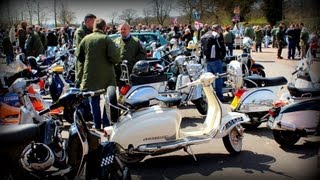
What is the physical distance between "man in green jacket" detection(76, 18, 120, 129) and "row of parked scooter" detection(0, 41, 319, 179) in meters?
0.47

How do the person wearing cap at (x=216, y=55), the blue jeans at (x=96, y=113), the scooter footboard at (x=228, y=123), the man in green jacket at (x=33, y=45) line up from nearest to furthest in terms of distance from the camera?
the scooter footboard at (x=228, y=123) < the blue jeans at (x=96, y=113) < the person wearing cap at (x=216, y=55) < the man in green jacket at (x=33, y=45)

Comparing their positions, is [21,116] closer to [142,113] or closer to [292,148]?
[142,113]

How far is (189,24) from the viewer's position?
23.7m

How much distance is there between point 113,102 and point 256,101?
273 centimetres

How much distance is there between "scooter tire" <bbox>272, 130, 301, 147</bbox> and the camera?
5980 mm

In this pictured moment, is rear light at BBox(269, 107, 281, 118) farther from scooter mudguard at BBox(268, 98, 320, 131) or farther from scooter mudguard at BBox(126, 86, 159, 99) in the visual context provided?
scooter mudguard at BBox(126, 86, 159, 99)

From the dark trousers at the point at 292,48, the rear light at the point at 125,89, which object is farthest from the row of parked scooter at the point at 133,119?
the dark trousers at the point at 292,48

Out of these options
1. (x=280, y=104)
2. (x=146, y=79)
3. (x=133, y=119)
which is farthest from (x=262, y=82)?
(x=133, y=119)

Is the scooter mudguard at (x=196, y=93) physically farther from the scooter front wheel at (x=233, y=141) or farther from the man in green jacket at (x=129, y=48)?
the scooter front wheel at (x=233, y=141)

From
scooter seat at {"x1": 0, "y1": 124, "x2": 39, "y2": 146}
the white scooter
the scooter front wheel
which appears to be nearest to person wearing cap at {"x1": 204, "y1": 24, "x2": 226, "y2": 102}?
the scooter front wheel

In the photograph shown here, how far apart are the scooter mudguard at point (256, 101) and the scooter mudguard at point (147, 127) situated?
2.00 meters

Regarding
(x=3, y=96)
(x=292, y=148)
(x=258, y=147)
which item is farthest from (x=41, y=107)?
(x=292, y=148)

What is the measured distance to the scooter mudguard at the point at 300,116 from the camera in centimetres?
582

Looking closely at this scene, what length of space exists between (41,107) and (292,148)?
11.6 feet
